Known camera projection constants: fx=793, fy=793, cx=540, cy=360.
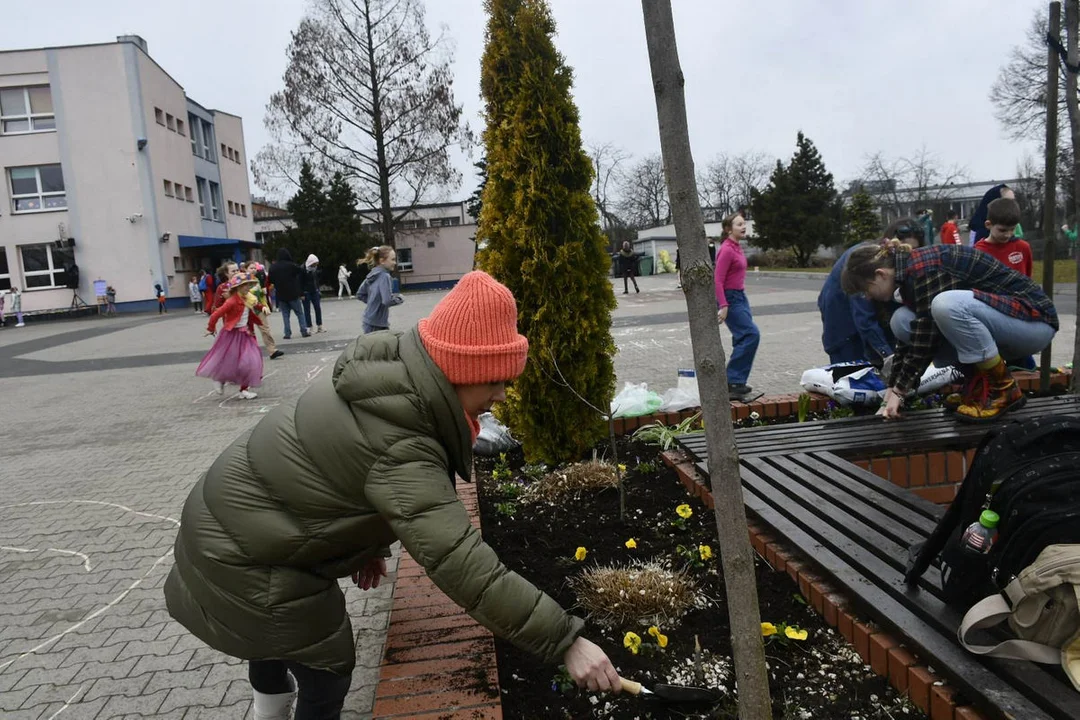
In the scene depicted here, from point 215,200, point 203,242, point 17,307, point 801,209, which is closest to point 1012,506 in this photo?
point 17,307

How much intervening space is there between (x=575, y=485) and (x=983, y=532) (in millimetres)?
2336

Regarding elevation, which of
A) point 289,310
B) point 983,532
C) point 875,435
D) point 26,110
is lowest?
point 875,435

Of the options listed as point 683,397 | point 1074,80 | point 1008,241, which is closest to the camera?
point 1074,80

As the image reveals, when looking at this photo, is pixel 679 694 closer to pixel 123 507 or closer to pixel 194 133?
pixel 123 507

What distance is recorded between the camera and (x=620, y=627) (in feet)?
8.96

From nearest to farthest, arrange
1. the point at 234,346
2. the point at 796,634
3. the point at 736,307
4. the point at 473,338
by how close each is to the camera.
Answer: the point at 473,338, the point at 796,634, the point at 736,307, the point at 234,346

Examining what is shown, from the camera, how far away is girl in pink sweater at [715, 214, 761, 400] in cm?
701

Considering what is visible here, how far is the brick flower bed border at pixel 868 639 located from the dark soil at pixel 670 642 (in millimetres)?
34

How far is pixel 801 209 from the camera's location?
43.5 meters

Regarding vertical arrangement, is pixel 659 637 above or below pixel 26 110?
below

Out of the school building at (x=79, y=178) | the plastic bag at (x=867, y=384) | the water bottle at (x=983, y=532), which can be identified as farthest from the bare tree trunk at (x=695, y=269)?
the school building at (x=79, y=178)

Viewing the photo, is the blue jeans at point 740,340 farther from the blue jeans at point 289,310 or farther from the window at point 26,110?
the window at point 26,110

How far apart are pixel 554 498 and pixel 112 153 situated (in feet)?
117

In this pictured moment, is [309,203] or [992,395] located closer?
[992,395]
